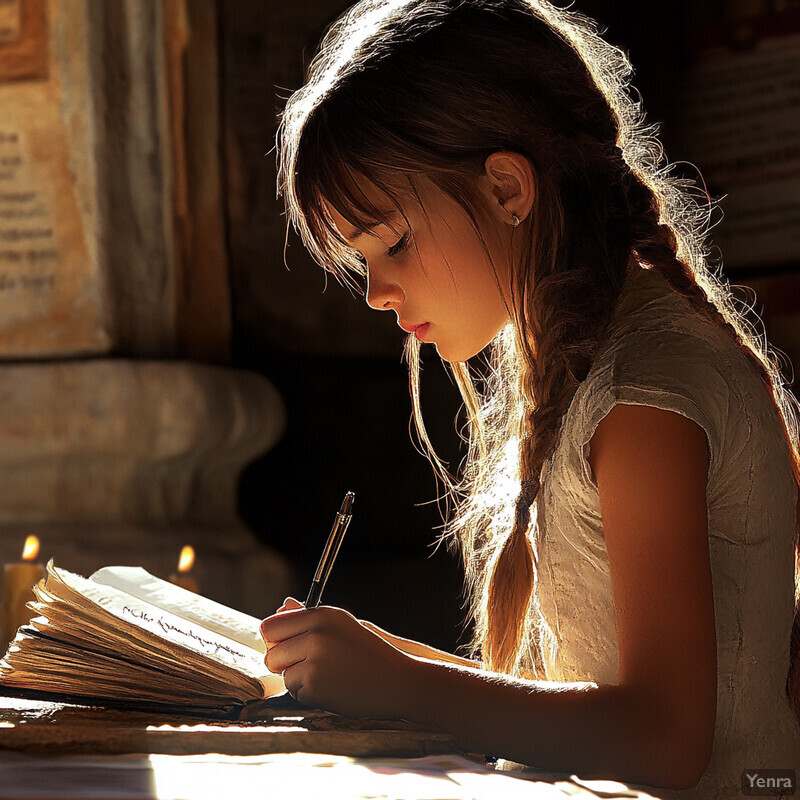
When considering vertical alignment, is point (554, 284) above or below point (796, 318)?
above

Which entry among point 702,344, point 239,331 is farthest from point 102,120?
point 702,344

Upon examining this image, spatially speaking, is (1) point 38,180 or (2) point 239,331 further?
(2) point 239,331

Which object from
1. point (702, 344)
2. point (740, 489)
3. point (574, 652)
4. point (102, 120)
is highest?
point (102, 120)

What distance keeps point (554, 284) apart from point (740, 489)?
0.77 feet

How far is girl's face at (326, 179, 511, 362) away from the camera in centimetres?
100

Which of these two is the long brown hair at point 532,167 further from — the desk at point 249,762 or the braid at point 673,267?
the desk at point 249,762

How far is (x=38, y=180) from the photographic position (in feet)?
6.94

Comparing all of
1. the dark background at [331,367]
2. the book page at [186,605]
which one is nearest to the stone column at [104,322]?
the dark background at [331,367]

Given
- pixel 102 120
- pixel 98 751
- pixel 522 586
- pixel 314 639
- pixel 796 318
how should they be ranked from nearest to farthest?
pixel 98 751, pixel 314 639, pixel 522 586, pixel 102 120, pixel 796 318

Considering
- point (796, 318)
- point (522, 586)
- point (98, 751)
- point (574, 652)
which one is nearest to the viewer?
point (98, 751)

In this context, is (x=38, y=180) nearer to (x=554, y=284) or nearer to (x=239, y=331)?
(x=239, y=331)

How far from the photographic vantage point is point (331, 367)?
102 inches

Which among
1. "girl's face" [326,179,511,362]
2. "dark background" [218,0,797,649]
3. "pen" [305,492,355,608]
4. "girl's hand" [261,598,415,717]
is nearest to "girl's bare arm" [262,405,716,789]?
"girl's hand" [261,598,415,717]

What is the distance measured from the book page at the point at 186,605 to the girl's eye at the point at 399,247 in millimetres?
361
